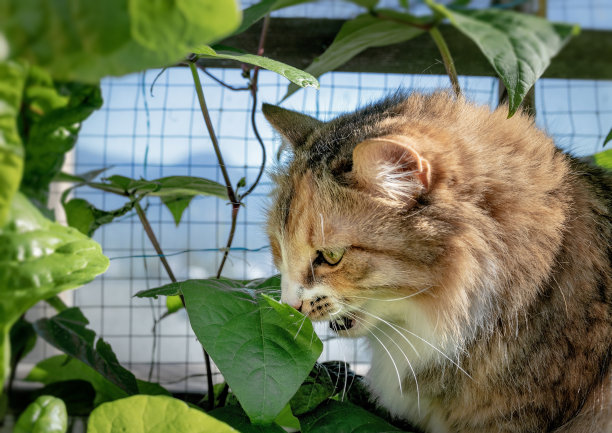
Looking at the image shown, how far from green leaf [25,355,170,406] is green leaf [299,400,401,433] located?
0.32m

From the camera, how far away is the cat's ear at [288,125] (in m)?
1.20

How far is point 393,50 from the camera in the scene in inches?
62.9

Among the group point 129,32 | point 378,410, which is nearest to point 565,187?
point 378,410

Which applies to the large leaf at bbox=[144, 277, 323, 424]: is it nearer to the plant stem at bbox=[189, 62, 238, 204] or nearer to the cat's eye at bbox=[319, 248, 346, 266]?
the cat's eye at bbox=[319, 248, 346, 266]

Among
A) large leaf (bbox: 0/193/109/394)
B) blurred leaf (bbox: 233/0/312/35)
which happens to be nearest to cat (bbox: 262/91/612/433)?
blurred leaf (bbox: 233/0/312/35)

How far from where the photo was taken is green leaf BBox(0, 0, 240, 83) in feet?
1.46

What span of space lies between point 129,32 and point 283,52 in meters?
1.16

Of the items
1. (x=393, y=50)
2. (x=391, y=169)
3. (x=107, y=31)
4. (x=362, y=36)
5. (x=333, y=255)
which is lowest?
(x=333, y=255)

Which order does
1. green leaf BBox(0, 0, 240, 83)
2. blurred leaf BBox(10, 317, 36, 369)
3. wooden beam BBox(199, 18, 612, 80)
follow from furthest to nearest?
wooden beam BBox(199, 18, 612, 80), blurred leaf BBox(10, 317, 36, 369), green leaf BBox(0, 0, 240, 83)

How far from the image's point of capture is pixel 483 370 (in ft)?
3.32

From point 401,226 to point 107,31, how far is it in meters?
0.60

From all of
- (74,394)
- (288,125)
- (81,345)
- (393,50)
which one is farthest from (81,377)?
(393,50)

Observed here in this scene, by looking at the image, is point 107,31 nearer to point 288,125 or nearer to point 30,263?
point 30,263

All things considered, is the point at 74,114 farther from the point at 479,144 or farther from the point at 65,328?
the point at 479,144
